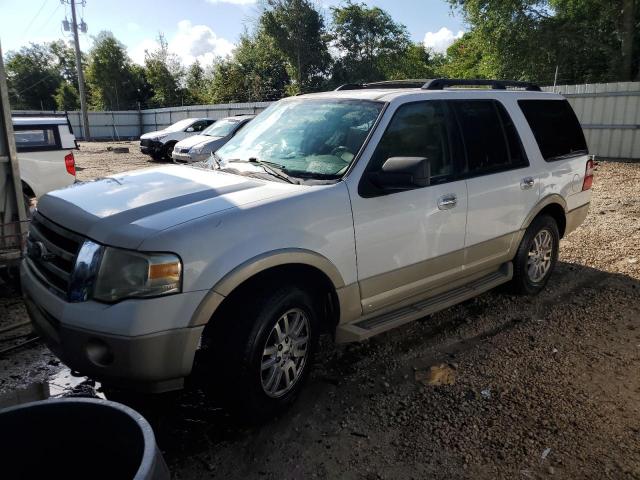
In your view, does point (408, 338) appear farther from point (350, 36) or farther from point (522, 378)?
point (350, 36)

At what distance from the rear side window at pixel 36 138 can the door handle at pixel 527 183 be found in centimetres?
604

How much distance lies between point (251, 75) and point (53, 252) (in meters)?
40.0

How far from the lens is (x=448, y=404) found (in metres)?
3.32

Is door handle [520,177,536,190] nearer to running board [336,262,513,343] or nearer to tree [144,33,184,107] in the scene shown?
running board [336,262,513,343]

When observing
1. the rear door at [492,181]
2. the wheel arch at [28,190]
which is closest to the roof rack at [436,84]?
the rear door at [492,181]

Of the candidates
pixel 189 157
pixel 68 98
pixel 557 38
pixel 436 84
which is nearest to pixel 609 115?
pixel 557 38

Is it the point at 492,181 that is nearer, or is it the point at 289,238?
the point at 289,238

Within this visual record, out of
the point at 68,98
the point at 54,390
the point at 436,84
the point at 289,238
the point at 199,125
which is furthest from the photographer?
the point at 68,98

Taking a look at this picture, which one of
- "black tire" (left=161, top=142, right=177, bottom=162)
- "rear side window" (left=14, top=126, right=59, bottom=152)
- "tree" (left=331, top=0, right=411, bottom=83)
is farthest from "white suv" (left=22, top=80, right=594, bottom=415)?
"tree" (left=331, top=0, right=411, bottom=83)

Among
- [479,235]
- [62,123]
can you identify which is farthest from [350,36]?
[479,235]

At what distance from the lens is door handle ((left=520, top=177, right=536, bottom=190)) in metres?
4.55

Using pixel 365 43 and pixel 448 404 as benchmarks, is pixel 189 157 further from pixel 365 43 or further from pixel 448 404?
pixel 365 43

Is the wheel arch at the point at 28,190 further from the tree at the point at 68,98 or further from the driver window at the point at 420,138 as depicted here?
the tree at the point at 68,98

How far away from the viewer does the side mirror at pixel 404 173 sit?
3215mm
